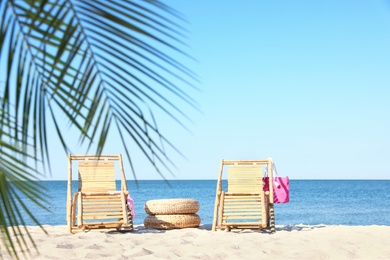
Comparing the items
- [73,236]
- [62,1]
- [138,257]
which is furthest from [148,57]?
[73,236]

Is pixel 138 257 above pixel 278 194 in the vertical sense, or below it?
below

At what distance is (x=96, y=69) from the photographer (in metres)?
0.99

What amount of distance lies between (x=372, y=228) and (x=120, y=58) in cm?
725

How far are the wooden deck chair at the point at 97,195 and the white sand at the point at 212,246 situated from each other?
459 mm

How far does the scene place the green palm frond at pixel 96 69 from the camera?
2.97 feet

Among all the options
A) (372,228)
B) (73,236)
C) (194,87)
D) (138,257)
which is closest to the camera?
(194,87)

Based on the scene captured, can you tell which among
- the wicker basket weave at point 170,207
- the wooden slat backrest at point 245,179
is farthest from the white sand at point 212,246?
the wicker basket weave at point 170,207

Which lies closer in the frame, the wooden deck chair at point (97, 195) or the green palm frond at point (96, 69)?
the green palm frond at point (96, 69)

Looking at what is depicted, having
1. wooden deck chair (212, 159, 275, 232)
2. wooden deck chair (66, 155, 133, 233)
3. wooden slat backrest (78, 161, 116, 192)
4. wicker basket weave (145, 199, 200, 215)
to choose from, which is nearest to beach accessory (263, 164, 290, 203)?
wooden deck chair (212, 159, 275, 232)

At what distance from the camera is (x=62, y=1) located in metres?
0.93

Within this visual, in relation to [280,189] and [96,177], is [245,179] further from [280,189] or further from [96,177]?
[96,177]

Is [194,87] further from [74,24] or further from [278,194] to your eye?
[278,194]

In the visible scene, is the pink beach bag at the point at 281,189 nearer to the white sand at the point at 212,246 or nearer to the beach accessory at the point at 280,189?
the beach accessory at the point at 280,189

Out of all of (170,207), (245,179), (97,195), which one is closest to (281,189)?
(245,179)
